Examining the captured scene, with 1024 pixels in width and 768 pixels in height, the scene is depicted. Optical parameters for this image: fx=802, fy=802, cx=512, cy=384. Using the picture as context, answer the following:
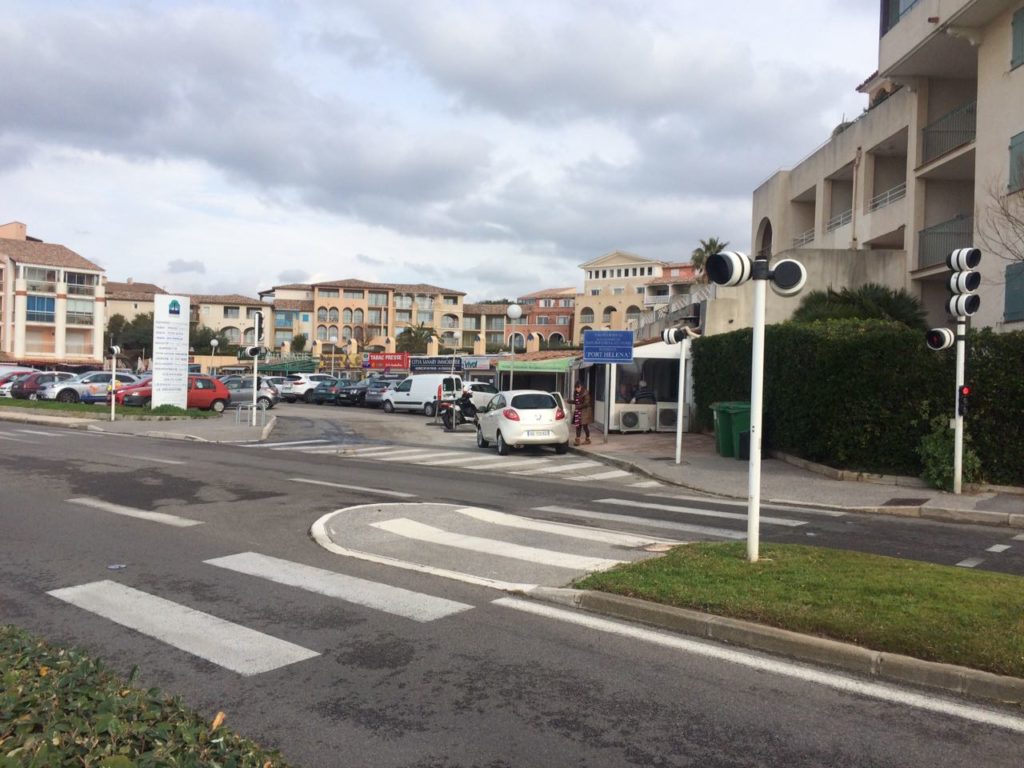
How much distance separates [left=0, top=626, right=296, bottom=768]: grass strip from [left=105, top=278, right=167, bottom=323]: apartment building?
366 feet

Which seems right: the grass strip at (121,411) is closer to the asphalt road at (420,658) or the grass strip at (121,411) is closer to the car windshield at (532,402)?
the car windshield at (532,402)

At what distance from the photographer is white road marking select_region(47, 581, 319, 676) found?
17.0 feet

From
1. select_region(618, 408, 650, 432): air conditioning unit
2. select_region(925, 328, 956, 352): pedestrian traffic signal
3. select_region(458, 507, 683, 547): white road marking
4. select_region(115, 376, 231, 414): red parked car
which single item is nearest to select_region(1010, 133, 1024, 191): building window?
select_region(925, 328, 956, 352): pedestrian traffic signal

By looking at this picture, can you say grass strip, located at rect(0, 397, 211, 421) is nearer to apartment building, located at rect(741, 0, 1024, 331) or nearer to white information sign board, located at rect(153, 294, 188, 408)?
white information sign board, located at rect(153, 294, 188, 408)

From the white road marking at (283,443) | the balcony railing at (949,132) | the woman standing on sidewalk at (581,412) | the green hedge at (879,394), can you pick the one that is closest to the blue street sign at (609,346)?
the woman standing on sidewalk at (581,412)

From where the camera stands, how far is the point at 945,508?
11.7m

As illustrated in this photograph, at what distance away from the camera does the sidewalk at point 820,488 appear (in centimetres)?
1174

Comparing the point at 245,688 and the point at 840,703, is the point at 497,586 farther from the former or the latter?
the point at 840,703

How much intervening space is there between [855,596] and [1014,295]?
51.0ft

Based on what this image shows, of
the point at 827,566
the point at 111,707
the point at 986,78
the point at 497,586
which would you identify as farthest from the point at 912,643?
the point at 986,78

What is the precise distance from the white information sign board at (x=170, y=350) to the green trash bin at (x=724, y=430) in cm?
2158

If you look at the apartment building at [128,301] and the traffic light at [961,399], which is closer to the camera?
the traffic light at [961,399]

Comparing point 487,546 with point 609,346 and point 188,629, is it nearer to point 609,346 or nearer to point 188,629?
point 188,629

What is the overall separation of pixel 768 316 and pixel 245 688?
22835 mm
